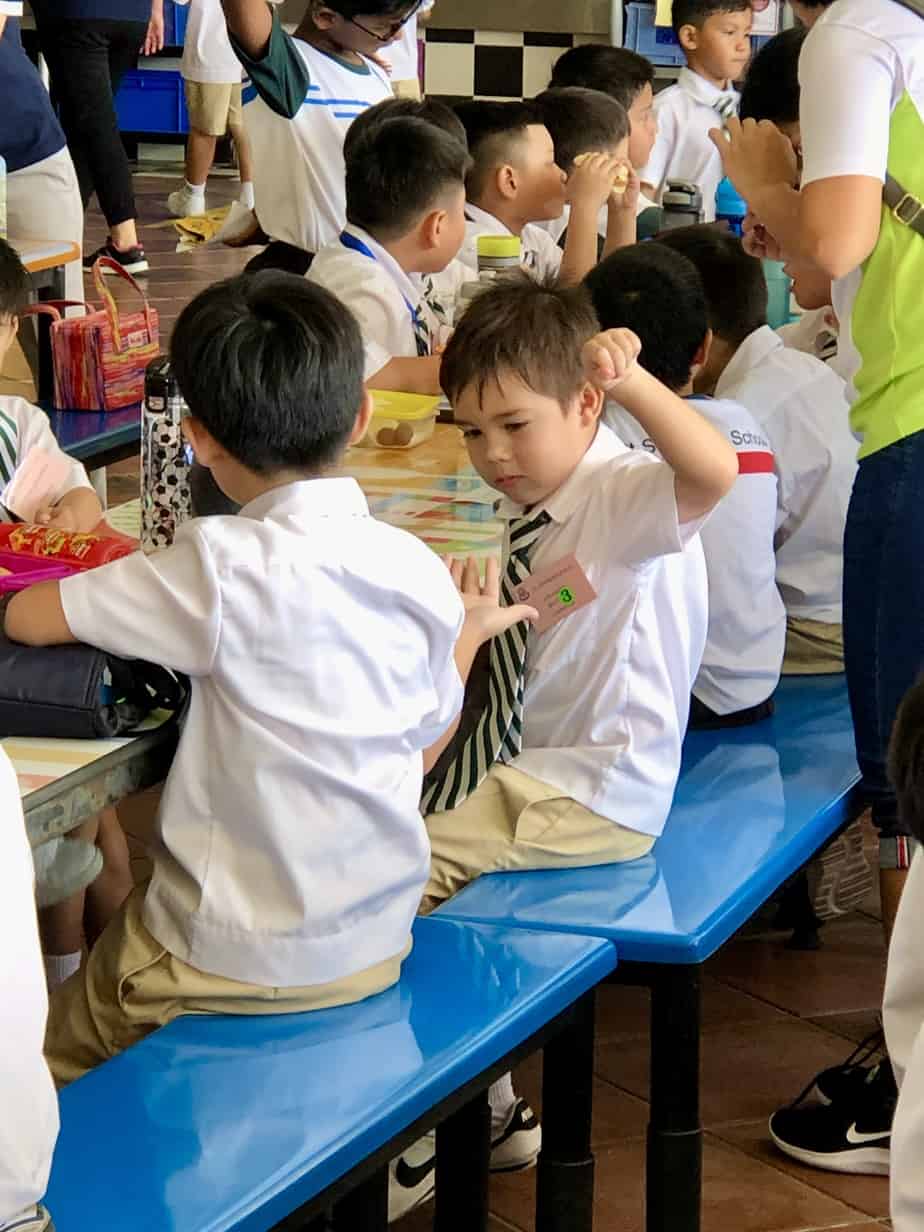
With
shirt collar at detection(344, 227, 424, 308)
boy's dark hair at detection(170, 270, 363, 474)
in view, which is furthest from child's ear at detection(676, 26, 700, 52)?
boy's dark hair at detection(170, 270, 363, 474)

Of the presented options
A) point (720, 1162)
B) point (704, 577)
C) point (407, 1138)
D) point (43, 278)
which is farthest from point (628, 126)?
point (407, 1138)

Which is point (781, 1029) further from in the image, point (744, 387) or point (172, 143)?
point (172, 143)

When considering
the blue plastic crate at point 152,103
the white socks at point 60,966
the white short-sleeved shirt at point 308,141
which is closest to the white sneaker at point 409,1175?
the white socks at point 60,966

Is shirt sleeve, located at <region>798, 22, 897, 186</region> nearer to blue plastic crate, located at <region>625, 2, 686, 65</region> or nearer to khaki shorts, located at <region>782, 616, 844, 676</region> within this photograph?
khaki shorts, located at <region>782, 616, 844, 676</region>

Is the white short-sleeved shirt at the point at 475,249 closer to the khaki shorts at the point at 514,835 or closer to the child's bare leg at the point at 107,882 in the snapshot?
the child's bare leg at the point at 107,882

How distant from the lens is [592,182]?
11.3 feet

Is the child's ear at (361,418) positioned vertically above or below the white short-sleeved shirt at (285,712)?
above

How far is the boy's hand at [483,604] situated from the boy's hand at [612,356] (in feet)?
0.78

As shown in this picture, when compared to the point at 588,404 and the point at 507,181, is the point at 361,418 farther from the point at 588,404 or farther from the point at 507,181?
the point at 507,181

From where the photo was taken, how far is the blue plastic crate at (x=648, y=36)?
27.6 feet

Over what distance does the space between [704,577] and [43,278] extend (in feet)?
6.44

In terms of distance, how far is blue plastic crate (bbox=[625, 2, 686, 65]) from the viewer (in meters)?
8.42

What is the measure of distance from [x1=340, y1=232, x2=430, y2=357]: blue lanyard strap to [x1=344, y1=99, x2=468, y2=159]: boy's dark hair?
18cm

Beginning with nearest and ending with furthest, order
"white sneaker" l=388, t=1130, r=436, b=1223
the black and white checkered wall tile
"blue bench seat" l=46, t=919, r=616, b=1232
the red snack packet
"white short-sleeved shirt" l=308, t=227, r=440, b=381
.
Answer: "blue bench seat" l=46, t=919, r=616, b=1232, the red snack packet, "white sneaker" l=388, t=1130, r=436, b=1223, "white short-sleeved shirt" l=308, t=227, r=440, b=381, the black and white checkered wall tile
